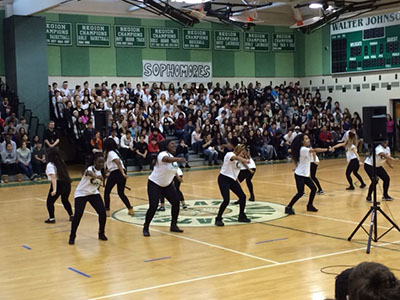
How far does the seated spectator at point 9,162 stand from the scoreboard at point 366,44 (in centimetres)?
1813

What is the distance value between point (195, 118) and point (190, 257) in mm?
16960

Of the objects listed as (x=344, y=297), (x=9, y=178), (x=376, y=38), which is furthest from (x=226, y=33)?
(x=344, y=297)

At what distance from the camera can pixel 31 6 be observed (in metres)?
23.0

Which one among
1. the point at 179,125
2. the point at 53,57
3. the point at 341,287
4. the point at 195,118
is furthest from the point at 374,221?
the point at 53,57

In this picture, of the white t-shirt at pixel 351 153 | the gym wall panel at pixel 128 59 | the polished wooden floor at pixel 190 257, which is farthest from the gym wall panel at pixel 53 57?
the white t-shirt at pixel 351 153

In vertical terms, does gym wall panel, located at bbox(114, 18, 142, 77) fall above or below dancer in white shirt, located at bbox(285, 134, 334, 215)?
above

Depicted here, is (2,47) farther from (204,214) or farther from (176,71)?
(204,214)

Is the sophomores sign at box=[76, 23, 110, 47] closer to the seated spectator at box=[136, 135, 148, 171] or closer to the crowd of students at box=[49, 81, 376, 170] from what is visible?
the crowd of students at box=[49, 81, 376, 170]

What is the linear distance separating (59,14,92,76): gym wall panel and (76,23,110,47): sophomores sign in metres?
0.22

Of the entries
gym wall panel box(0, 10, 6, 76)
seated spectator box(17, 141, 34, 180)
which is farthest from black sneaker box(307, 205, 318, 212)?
gym wall panel box(0, 10, 6, 76)

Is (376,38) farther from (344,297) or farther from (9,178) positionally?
(344,297)

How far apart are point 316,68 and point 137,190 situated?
62.1 ft

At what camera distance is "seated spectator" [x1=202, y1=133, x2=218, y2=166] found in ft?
78.4

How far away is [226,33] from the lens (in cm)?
3117
